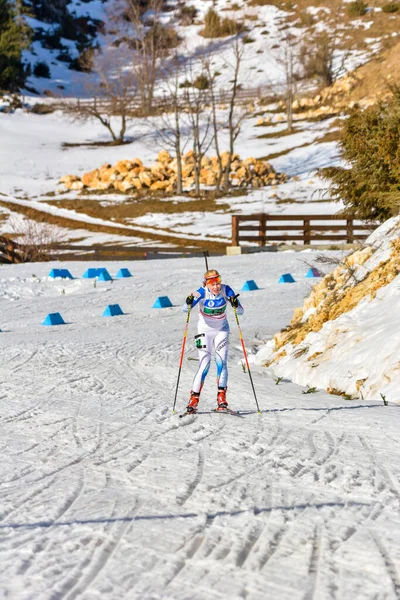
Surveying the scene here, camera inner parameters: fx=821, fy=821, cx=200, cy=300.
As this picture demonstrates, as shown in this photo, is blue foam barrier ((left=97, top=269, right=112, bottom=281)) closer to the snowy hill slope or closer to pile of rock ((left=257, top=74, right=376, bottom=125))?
the snowy hill slope

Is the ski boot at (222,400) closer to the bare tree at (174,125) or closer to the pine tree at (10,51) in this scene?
the bare tree at (174,125)

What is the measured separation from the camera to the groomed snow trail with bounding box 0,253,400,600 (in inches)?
160

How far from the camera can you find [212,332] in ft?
27.7

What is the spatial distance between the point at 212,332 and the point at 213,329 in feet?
0.11

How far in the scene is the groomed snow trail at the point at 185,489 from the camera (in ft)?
13.3

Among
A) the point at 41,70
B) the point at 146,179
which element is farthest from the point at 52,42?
the point at 146,179

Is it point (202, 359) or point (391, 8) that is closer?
point (202, 359)

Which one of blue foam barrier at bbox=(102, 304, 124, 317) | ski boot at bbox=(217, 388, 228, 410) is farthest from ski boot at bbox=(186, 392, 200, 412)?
blue foam barrier at bbox=(102, 304, 124, 317)

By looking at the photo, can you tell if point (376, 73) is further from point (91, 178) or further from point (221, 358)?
point (221, 358)

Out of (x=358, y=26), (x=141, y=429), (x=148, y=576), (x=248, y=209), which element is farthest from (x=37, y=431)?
(x=358, y=26)

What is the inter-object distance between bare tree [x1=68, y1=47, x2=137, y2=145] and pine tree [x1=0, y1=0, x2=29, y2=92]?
18.0 ft

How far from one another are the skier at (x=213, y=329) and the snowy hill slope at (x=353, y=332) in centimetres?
172

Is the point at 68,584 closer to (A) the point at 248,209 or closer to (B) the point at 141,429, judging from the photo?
(B) the point at 141,429

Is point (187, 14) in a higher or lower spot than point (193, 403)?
higher
